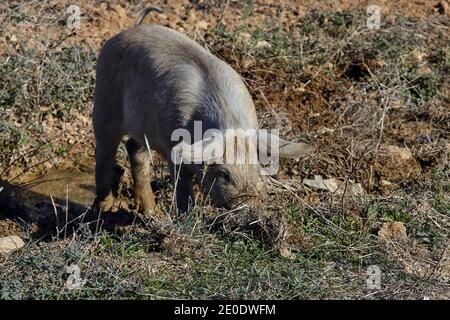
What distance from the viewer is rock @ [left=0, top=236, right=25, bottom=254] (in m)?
6.12

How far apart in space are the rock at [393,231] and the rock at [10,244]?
7.83 ft

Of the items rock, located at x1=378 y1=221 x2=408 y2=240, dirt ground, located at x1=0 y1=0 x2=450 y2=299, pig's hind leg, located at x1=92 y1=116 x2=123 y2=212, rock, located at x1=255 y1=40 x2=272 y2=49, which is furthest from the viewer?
rock, located at x1=255 y1=40 x2=272 y2=49

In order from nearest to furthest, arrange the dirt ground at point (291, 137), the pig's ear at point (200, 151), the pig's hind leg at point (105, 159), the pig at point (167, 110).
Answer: the dirt ground at point (291, 137)
the pig's ear at point (200, 151)
the pig at point (167, 110)
the pig's hind leg at point (105, 159)

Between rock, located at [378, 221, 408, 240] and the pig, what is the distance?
32.1 inches

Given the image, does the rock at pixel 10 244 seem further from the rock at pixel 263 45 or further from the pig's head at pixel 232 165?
the rock at pixel 263 45

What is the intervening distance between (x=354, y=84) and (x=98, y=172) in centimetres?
295

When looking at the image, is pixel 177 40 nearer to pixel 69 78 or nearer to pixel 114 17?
pixel 69 78

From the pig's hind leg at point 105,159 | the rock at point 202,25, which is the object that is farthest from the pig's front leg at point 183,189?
the rock at point 202,25

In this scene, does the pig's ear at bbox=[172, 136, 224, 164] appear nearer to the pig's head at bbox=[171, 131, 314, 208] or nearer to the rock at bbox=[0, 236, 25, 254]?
the pig's head at bbox=[171, 131, 314, 208]

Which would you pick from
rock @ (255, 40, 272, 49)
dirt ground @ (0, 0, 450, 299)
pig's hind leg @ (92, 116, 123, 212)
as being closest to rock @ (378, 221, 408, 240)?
dirt ground @ (0, 0, 450, 299)

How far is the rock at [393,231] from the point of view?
618 centimetres

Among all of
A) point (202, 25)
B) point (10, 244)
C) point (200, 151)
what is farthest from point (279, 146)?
point (202, 25)

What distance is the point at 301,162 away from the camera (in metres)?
7.73
